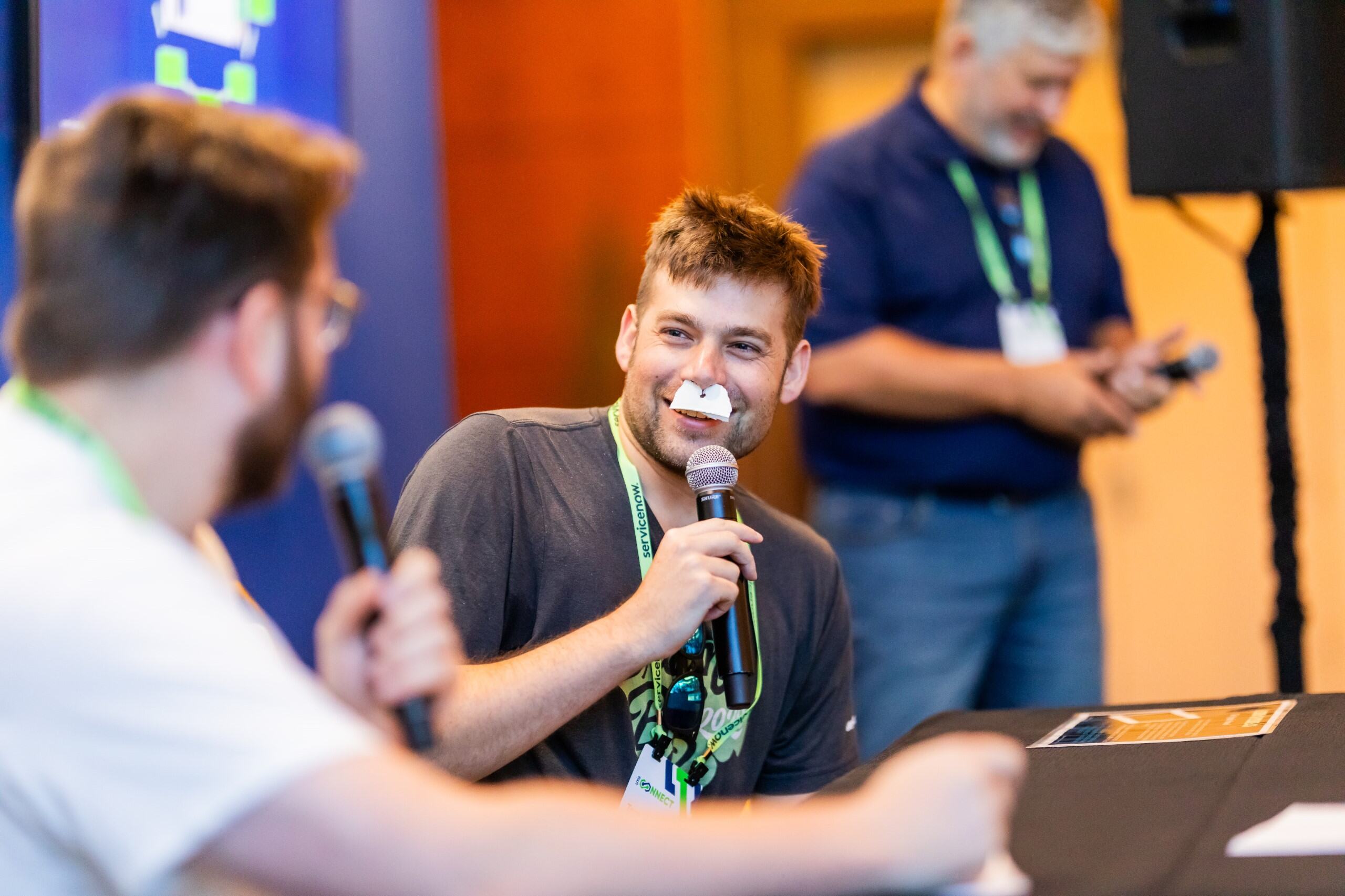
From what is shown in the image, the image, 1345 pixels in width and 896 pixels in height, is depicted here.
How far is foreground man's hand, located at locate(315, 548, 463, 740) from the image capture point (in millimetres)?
1030

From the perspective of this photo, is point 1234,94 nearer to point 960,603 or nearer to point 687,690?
point 960,603

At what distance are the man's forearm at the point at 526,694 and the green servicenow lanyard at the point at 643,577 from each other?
126 mm

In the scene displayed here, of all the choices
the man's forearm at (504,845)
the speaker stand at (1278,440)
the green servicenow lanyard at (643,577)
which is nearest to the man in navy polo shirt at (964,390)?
the speaker stand at (1278,440)

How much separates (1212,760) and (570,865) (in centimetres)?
85

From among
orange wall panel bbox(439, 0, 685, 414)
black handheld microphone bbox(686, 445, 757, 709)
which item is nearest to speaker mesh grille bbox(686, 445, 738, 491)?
black handheld microphone bbox(686, 445, 757, 709)

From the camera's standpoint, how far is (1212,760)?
1.44 m

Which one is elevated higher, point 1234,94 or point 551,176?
point 551,176

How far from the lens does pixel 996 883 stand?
3.40 feet

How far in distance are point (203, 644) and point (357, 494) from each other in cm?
23

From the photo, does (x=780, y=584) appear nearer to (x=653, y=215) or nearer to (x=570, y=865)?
(x=570, y=865)

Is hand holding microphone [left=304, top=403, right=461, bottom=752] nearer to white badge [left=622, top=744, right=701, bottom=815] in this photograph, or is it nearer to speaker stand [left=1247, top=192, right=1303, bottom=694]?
white badge [left=622, top=744, right=701, bottom=815]

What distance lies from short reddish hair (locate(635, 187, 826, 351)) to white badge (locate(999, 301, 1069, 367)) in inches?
42.2

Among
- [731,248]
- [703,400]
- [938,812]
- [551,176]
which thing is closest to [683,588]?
[703,400]

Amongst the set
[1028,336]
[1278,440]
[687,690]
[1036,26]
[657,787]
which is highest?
[1036,26]
